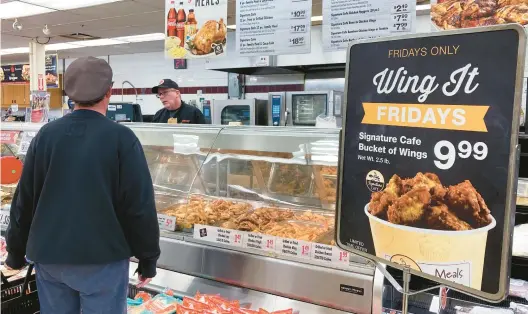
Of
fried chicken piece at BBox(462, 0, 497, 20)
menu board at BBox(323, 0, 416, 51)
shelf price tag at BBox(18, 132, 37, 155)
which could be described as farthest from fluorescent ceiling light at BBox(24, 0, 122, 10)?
fried chicken piece at BBox(462, 0, 497, 20)

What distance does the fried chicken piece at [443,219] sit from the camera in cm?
111

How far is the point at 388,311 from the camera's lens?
6.39ft

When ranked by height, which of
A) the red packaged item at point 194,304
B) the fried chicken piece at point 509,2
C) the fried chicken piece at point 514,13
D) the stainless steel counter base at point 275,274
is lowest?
the red packaged item at point 194,304

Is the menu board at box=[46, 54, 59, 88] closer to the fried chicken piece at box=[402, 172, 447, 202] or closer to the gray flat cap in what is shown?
the gray flat cap

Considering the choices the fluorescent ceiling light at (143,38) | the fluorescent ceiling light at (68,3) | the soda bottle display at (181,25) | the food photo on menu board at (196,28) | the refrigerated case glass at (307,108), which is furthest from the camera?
the fluorescent ceiling light at (143,38)

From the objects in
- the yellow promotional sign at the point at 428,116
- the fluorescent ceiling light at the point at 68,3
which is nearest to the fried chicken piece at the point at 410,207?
the yellow promotional sign at the point at 428,116

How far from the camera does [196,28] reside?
10.2 ft

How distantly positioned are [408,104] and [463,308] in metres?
1.28

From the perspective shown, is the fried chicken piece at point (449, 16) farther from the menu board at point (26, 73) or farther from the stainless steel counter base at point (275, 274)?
the menu board at point (26, 73)

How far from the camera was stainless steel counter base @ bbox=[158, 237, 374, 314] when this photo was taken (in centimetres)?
193

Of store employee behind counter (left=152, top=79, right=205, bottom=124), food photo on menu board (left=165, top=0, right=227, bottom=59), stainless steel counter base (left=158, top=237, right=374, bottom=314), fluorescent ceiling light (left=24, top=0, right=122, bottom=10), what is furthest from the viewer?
fluorescent ceiling light (left=24, top=0, right=122, bottom=10)

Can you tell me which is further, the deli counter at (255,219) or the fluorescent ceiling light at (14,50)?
the fluorescent ceiling light at (14,50)

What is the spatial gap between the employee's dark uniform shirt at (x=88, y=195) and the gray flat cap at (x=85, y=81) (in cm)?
7

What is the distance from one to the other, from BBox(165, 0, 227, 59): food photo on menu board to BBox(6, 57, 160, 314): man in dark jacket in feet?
4.43
